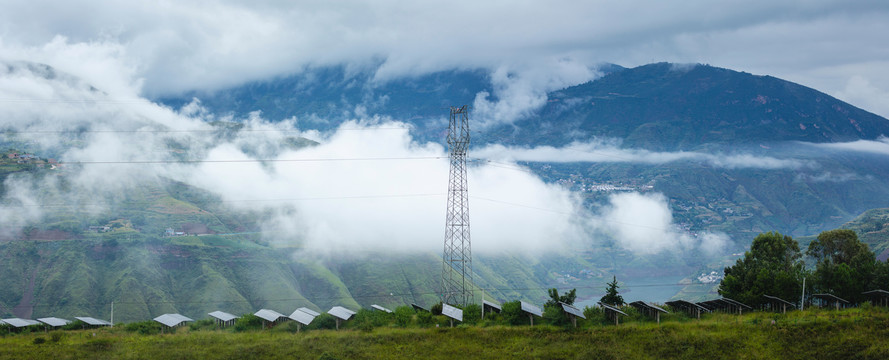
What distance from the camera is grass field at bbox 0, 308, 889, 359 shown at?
168ft

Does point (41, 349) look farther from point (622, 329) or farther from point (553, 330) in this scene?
point (622, 329)

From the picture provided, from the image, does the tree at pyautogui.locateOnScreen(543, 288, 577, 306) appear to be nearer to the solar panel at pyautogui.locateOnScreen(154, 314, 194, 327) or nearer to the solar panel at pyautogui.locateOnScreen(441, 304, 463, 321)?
the solar panel at pyautogui.locateOnScreen(441, 304, 463, 321)

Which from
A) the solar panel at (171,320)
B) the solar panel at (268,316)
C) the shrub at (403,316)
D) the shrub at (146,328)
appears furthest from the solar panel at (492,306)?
the shrub at (146,328)

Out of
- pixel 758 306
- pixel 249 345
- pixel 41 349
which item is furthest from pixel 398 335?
pixel 758 306

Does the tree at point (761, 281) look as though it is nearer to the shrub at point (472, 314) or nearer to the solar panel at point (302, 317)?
the shrub at point (472, 314)

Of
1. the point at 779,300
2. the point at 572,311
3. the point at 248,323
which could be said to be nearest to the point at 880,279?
the point at 779,300

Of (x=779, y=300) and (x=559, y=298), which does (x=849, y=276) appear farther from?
(x=559, y=298)

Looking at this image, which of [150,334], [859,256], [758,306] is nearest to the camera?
[150,334]

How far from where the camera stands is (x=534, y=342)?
174 ft

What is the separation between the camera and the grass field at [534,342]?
5106 cm

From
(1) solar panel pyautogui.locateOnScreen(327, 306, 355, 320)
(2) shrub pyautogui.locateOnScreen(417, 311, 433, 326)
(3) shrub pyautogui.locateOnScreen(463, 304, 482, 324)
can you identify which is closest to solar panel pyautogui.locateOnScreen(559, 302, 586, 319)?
(3) shrub pyautogui.locateOnScreen(463, 304, 482, 324)

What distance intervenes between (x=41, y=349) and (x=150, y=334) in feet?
27.7

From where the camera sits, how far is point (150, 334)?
58.8m

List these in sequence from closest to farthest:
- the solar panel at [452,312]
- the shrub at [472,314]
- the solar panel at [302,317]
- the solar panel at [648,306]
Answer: the solar panel at [302,317], the solar panel at [452,312], the solar panel at [648,306], the shrub at [472,314]
